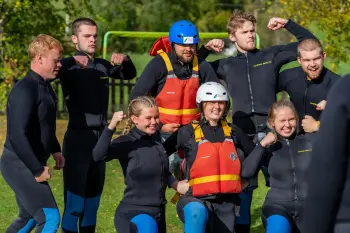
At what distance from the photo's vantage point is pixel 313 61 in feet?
26.6

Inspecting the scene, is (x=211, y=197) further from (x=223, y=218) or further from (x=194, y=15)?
(x=194, y=15)

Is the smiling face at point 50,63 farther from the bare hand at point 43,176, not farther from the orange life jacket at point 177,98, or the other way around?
the orange life jacket at point 177,98

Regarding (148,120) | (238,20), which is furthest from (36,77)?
(238,20)

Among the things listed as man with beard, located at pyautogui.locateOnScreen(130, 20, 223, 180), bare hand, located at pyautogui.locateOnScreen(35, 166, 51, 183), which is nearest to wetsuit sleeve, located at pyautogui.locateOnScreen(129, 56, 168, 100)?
man with beard, located at pyautogui.locateOnScreen(130, 20, 223, 180)

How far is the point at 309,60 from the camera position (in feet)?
26.6

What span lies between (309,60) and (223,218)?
69.6 inches

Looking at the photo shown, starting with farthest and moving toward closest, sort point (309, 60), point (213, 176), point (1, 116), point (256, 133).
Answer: point (1, 116) → point (256, 133) → point (309, 60) → point (213, 176)

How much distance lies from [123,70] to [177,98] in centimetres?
127

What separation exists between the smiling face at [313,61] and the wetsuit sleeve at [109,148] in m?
1.96

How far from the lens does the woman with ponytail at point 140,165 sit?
737 cm

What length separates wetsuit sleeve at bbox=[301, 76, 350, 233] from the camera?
11.0 ft

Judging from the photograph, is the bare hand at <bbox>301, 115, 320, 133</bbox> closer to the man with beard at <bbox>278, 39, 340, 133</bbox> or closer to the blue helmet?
the man with beard at <bbox>278, 39, 340, 133</bbox>

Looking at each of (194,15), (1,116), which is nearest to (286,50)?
(1,116)

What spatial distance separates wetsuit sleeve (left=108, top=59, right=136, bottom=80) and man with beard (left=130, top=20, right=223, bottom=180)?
2.99 ft
